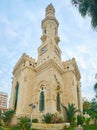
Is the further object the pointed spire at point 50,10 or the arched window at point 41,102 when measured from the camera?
the pointed spire at point 50,10

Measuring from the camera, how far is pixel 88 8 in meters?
14.0

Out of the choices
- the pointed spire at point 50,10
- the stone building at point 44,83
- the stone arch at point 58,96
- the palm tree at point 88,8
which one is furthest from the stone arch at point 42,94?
the pointed spire at point 50,10

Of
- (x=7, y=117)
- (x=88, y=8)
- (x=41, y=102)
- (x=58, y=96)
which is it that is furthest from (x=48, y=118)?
(x=88, y=8)

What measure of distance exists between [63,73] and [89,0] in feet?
65.2

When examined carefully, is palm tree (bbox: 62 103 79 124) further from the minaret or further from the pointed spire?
the pointed spire

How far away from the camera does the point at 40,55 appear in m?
34.0

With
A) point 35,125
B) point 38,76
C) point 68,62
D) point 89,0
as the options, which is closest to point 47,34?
point 68,62

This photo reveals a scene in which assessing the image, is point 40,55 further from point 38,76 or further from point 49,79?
point 49,79

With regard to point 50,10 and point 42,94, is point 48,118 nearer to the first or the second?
point 42,94

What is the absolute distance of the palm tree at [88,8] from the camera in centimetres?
1370

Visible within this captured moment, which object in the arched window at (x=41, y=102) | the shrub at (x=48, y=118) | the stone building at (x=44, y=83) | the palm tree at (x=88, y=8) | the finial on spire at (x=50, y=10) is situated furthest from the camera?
the finial on spire at (x=50, y=10)

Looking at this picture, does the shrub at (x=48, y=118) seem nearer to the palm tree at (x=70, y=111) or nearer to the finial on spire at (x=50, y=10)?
the palm tree at (x=70, y=111)

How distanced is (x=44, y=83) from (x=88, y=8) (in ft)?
55.2

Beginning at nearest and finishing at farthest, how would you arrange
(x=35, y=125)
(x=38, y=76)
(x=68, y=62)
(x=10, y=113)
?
(x=35, y=125)
(x=10, y=113)
(x=38, y=76)
(x=68, y=62)
